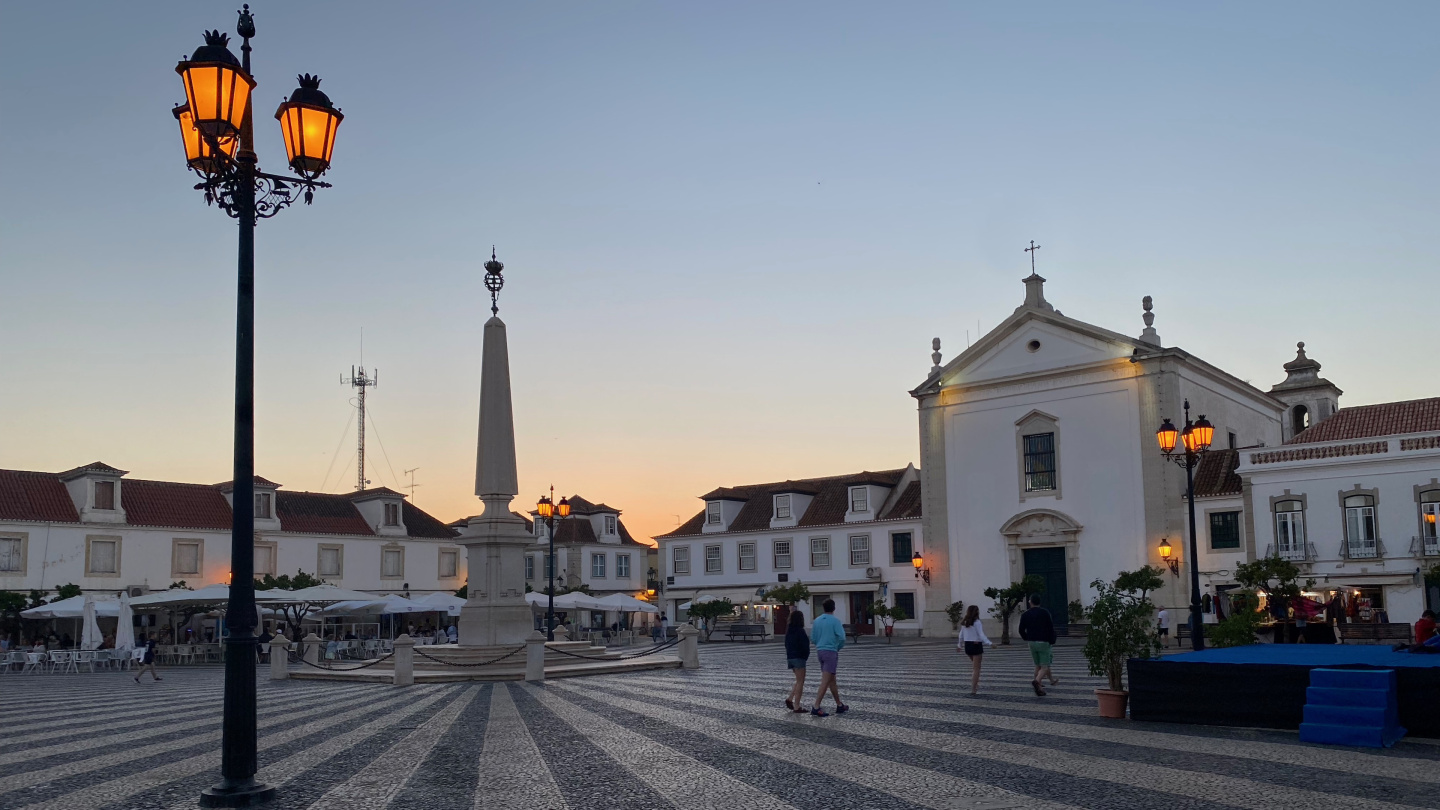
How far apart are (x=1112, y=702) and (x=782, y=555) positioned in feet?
142

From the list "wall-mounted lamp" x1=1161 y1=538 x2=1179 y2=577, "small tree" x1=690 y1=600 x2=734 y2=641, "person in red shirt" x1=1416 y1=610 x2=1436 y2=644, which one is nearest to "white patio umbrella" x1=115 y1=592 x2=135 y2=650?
"small tree" x1=690 y1=600 x2=734 y2=641

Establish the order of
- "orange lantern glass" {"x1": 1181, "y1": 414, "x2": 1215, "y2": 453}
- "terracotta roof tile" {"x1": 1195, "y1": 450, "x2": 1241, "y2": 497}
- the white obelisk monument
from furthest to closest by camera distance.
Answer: "terracotta roof tile" {"x1": 1195, "y1": 450, "x2": 1241, "y2": 497} < the white obelisk monument < "orange lantern glass" {"x1": 1181, "y1": 414, "x2": 1215, "y2": 453}

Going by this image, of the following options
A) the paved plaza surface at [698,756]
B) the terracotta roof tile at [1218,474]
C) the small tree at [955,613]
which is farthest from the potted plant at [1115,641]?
the small tree at [955,613]

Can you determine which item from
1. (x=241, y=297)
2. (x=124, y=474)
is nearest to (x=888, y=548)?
(x=124, y=474)

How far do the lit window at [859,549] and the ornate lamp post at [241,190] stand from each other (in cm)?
4568

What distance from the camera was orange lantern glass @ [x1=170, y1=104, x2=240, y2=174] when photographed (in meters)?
8.80

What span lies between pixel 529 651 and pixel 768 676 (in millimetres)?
5233

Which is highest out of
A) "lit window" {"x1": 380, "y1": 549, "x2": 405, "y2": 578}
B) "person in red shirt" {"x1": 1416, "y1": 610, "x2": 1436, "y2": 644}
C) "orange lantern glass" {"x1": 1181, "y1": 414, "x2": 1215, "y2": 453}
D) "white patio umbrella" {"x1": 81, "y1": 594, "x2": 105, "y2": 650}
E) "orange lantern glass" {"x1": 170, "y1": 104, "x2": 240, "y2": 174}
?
"orange lantern glass" {"x1": 170, "y1": 104, "x2": 240, "y2": 174}

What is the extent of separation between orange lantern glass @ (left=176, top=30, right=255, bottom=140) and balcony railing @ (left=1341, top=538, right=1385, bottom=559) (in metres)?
36.2

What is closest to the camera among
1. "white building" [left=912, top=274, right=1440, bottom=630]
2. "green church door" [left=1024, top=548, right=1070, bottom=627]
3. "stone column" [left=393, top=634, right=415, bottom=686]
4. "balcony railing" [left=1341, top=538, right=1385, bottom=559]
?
"stone column" [left=393, top=634, right=415, bottom=686]

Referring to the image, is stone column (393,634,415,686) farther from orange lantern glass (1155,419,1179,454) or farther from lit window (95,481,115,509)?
lit window (95,481,115,509)

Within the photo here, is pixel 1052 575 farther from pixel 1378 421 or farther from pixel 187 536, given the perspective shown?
pixel 187 536

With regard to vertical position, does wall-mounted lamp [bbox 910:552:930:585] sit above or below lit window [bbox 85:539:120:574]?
below

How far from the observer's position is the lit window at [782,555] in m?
57.1
